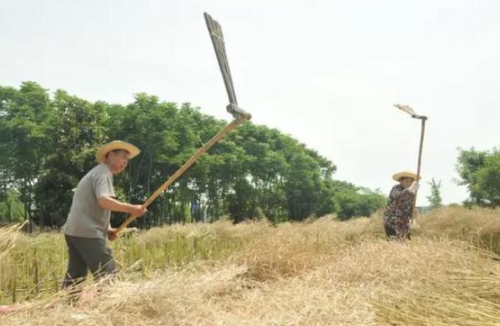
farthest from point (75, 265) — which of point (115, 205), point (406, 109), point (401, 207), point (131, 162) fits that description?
point (131, 162)

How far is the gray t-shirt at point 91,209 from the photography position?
13.1ft

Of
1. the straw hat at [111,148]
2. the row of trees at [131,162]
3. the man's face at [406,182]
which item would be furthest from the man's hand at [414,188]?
the row of trees at [131,162]

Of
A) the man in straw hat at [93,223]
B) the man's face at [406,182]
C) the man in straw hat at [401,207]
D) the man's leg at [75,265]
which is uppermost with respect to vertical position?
the man's face at [406,182]

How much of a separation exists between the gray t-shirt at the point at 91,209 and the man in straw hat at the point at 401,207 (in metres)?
3.72

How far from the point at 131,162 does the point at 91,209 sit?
22.3 m

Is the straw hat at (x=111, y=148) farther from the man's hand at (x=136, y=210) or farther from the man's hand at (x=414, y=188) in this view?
the man's hand at (x=414, y=188)

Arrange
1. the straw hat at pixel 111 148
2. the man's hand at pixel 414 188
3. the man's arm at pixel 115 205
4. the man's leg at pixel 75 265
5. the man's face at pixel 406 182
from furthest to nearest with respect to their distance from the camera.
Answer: the man's face at pixel 406 182, the man's hand at pixel 414 188, the straw hat at pixel 111 148, the man's leg at pixel 75 265, the man's arm at pixel 115 205

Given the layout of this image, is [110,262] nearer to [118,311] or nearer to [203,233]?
[118,311]

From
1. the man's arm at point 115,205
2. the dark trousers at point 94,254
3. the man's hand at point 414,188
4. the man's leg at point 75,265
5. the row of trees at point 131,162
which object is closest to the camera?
the man's arm at point 115,205

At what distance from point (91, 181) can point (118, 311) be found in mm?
1186

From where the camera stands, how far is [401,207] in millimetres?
6652

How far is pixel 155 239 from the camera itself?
9633 mm

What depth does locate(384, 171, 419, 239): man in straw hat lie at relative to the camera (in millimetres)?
6613

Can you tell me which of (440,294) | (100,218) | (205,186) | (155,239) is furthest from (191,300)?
(205,186)
